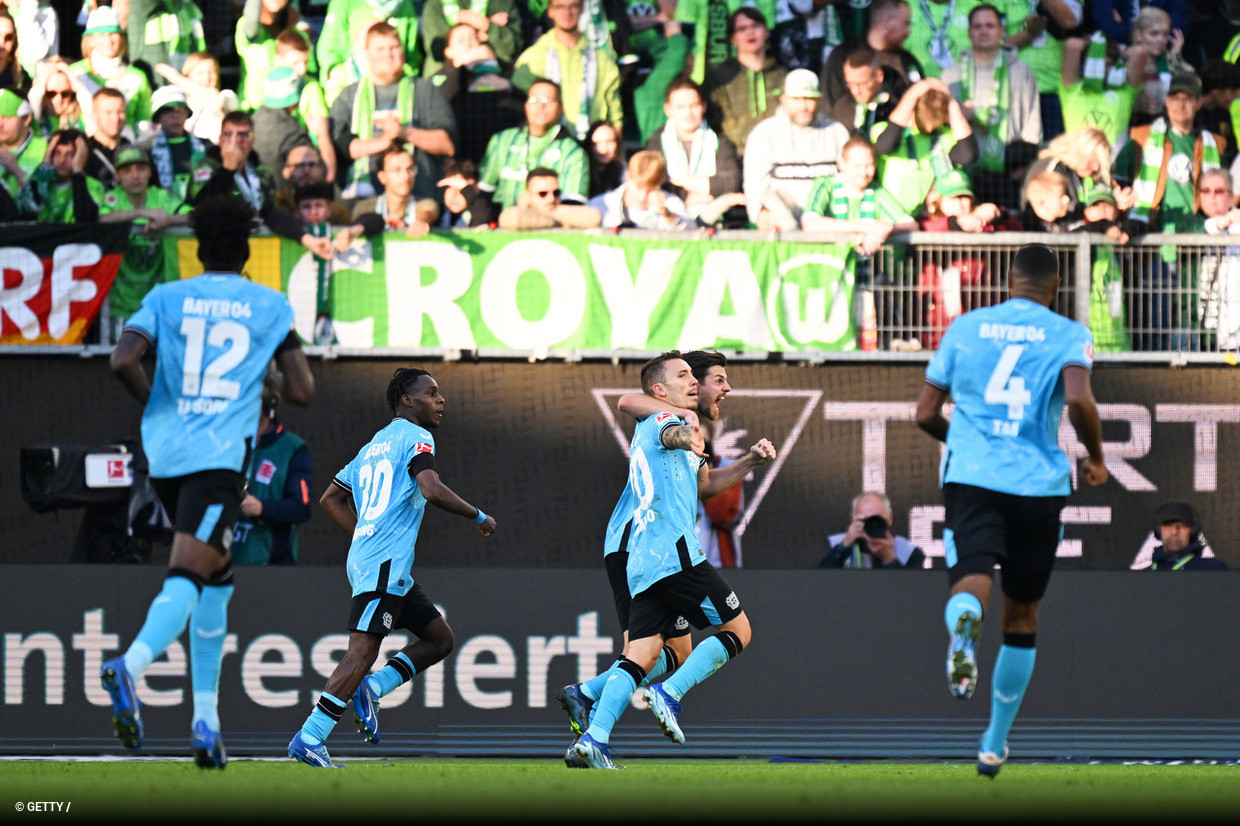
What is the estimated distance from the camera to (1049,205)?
42.9 ft

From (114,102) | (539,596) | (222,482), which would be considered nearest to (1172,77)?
(539,596)

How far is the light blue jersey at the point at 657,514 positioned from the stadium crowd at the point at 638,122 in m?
4.98

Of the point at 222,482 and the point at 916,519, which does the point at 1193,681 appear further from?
the point at 222,482

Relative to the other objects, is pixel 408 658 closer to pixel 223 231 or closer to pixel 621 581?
pixel 621 581

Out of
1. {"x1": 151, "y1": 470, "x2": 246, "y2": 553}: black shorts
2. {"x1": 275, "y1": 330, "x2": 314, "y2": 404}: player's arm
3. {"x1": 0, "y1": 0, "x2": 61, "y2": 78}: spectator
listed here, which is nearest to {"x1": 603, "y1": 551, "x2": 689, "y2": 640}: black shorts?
{"x1": 275, "y1": 330, "x2": 314, "y2": 404}: player's arm

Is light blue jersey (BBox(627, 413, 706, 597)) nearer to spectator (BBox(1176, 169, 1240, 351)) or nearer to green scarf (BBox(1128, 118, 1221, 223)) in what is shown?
spectator (BBox(1176, 169, 1240, 351))

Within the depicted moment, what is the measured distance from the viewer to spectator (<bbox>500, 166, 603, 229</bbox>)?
41.5ft

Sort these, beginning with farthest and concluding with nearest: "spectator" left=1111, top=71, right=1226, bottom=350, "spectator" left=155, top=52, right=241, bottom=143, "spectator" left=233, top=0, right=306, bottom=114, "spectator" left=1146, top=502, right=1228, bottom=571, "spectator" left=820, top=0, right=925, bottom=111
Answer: "spectator" left=820, top=0, right=925, bottom=111
"spectator" left=233, top=0, right=306, bottom=114
"spectator" left=1111, top=71, right=1226, bottom=350
"spectator" left=155, top=52, right=241, bottom=143
"spectator" left=1146, top=502, right=1228, bottom=571

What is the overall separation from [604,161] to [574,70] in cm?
97

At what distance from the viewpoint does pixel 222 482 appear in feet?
22.2

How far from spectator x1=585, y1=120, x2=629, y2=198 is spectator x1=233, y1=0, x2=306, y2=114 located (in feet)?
8.47

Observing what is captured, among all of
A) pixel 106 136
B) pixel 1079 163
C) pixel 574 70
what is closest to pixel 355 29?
pixel 574 70

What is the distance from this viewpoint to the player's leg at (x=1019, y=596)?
22.7 feet

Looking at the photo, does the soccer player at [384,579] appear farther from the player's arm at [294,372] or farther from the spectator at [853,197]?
the spectator at [853,197]
